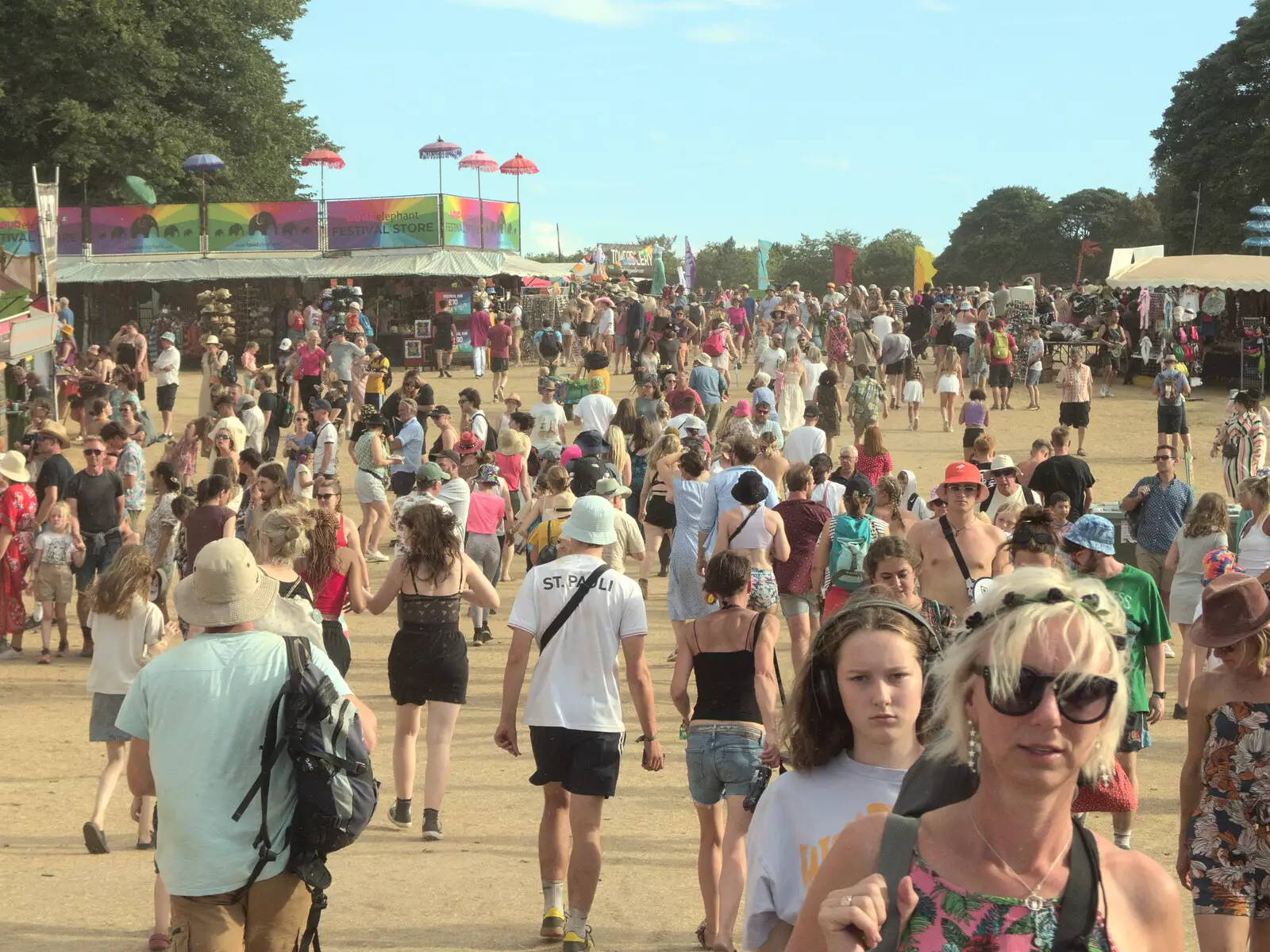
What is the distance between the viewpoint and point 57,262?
36031 millimetres

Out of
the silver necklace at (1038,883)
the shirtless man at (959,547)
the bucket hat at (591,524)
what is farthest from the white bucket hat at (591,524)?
the silver necklace at (1038,883)

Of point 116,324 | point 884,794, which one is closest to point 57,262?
point 116,324

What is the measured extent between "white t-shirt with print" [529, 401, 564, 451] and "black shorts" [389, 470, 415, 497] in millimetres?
1341

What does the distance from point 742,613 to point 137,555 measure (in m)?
3.98

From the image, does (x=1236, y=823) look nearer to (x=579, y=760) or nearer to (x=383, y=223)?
(x=579, y=760)

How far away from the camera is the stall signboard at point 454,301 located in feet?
111

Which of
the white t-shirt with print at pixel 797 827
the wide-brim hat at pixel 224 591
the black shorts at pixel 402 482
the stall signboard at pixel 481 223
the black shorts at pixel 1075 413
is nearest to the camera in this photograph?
the white t-shirt with print at pixel 797 827

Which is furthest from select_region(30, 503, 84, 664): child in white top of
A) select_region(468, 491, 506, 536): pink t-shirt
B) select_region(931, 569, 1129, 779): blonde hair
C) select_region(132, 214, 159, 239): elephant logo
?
select_region(132, 214, 159, 239): elephant logo

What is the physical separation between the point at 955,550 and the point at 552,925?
9.58ft

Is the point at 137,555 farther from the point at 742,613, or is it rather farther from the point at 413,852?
the point at 742,613

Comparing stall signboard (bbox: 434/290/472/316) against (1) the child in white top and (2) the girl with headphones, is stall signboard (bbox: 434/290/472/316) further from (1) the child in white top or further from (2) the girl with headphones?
(2) the girl with headphones

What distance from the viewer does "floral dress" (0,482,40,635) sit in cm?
1220

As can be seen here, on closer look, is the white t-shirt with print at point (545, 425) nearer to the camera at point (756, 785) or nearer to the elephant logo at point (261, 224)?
the camera at point (756, 785)

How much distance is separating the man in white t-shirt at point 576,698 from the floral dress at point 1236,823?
2.21m
